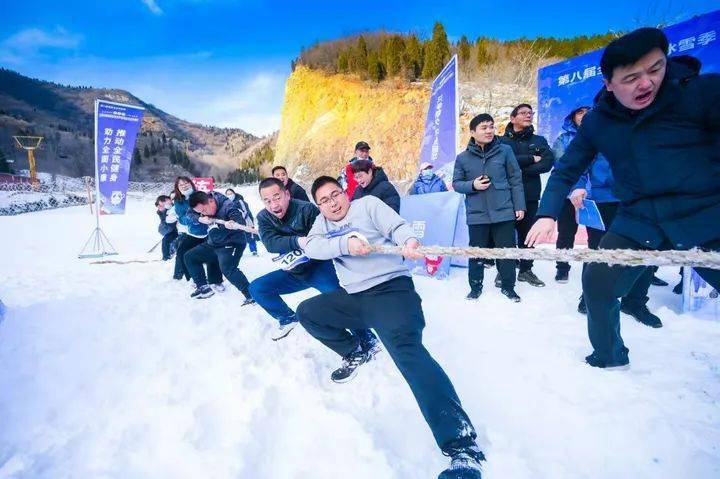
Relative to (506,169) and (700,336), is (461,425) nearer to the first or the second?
(700,336)

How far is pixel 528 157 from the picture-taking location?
4062mm

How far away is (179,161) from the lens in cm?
7756

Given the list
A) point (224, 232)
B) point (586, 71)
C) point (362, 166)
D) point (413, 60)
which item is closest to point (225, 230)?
point (224, 232)

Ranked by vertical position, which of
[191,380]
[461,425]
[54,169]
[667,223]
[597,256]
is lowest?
[191,380]

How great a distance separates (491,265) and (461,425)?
4057 millimetres

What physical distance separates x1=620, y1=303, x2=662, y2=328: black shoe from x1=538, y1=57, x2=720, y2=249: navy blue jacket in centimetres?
150

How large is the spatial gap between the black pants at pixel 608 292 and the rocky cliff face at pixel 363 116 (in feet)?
61.8

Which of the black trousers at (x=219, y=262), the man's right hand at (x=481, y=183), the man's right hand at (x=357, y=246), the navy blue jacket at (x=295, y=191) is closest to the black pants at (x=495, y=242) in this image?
the man's right hand at (x=481, y=183)

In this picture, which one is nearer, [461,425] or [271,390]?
[461,425]

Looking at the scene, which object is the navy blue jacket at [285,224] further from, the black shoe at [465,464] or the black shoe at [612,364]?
the black shoe at [612,364]

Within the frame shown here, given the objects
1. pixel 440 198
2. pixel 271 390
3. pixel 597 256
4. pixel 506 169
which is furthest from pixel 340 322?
pixel 440 198

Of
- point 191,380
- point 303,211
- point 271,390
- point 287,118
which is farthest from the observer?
point 287,118

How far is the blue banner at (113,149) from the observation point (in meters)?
8.89

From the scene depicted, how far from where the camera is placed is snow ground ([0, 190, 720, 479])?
1.64 m
